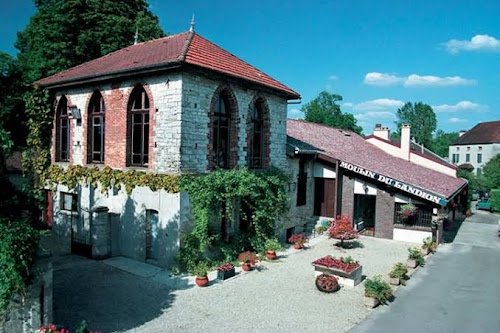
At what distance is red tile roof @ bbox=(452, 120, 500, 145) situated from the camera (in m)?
54.3

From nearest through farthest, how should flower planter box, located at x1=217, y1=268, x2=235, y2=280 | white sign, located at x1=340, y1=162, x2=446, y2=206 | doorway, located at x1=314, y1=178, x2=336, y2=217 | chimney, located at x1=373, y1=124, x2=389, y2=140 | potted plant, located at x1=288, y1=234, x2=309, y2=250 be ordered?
flower planter box, located at x1=217, y1=268, x2=235, y2=280, potted plant, located at x1=288, y1=234, x2=309, y2=250, white sign, located at x1=340, y1=162, x2=446, y2=206, doorway, located at x1=314, y1=178, x2=336, y2=217, chimney, located at x1=373, y1=124, x2=389, y2=140

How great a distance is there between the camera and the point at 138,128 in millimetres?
13531

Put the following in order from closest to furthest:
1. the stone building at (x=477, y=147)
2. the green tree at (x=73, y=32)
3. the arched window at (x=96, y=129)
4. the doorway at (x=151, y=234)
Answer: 1. the doorway at (x=151, y=234)
2. the arched window at (x=96, y=129)
3. the green tree at (x=73, y=32)
4. the stone building at (x=477, y=147)

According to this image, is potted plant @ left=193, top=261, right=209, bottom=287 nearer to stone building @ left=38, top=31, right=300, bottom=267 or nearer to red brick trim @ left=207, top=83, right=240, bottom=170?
stone building @ left=38, top=31, right=300, bottom=267

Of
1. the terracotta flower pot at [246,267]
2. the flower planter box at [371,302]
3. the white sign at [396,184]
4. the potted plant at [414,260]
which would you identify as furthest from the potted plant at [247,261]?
the white sign at [396,184]

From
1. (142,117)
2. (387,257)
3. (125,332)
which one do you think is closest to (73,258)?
(142,117)

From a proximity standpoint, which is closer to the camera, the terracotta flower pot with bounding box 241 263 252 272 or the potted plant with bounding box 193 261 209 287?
the potted plant with bounding box 193 261 209 287

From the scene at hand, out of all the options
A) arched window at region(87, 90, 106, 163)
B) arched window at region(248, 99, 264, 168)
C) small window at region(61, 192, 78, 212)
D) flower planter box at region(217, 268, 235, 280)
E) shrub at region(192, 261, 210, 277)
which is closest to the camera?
shrub at region(192, 261, 210, 277)

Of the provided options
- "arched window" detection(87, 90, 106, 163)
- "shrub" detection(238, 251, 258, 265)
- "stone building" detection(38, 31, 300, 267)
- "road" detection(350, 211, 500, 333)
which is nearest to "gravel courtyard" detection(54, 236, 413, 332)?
"shrub" detection(238, 251, 258, 265)

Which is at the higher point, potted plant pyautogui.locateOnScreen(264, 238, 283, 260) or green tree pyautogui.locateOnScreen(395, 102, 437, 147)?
green tree pyautogui.locateOnScreen(395, 102, 437, 147)

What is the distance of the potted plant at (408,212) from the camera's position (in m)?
17.3

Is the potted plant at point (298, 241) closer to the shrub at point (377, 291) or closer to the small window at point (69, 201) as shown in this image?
the shrub at point (377, 291)

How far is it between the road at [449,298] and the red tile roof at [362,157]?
3.19 meters

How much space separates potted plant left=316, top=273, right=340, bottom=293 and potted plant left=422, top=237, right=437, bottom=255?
7064 millimetres
